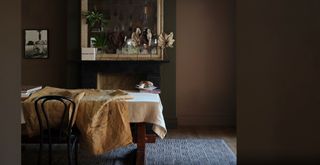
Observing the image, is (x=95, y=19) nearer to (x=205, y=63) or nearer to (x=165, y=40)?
(x=165, y=40)

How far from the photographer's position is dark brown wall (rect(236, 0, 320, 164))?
1.45 metres

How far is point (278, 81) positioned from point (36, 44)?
5863mm

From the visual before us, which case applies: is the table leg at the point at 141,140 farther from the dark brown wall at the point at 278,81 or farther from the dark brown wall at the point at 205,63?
the dark brown wall at the point at 205,63

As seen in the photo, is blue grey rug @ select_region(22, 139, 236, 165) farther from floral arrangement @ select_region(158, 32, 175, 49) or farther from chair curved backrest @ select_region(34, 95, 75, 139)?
floral arrangement @ select_region(158, 32, 175, 49)

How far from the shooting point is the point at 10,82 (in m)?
2.04

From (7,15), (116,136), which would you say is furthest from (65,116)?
(7,15)

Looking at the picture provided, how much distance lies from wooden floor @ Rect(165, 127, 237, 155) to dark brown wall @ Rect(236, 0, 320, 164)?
408 cm

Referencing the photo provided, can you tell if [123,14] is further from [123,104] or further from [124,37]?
[123,104]

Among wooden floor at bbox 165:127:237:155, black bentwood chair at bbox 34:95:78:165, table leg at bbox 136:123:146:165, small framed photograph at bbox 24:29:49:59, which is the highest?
small framed photograph at bbox 24:29:49:59

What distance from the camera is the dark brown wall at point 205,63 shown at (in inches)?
267

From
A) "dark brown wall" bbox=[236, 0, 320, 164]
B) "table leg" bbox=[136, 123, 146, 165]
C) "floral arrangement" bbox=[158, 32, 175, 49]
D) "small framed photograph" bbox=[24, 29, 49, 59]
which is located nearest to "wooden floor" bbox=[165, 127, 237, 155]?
"floral arrangement" bbox=[158, 32, 175, 49]

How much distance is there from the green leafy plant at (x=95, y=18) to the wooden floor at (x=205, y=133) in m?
2.00

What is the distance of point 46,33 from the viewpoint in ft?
22.1

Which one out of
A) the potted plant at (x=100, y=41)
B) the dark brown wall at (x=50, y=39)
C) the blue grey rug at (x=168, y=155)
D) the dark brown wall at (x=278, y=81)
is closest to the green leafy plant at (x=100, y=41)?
the potted plant at (x=100, y=41)
